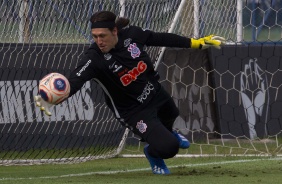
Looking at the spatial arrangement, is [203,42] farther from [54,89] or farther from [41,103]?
[41,103]

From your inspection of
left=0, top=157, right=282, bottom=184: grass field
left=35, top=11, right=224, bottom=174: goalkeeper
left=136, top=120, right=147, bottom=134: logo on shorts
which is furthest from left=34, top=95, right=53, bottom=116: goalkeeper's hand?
left=136, top=120, right=147, bottom=134: logo on shorts

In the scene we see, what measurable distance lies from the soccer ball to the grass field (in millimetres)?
993

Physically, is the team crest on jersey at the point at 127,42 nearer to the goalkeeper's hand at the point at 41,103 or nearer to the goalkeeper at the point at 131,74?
the goalkeeper at the point at 131,74

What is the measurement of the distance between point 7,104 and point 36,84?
1.62 ft

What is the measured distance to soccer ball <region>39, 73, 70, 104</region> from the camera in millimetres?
8242

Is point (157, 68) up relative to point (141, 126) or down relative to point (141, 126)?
up

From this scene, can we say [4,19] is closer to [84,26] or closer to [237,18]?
[84,26]

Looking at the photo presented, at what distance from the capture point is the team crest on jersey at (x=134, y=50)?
9211 millimetres

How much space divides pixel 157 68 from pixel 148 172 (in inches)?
107

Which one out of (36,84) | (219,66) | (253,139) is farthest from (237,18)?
(36,84)

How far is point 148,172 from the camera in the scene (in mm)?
9969

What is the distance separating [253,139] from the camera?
12.8m

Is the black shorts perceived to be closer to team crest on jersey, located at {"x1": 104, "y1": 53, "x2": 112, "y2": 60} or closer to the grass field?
the grass field

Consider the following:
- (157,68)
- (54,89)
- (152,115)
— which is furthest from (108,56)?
(157,68)
